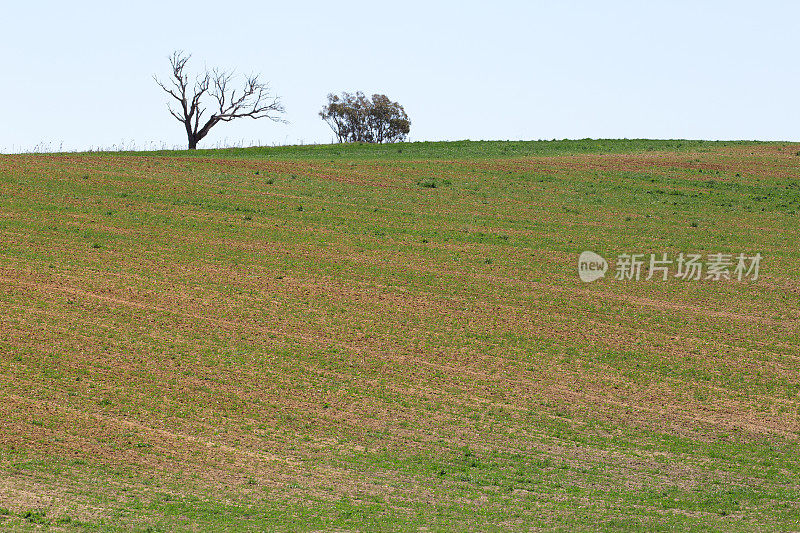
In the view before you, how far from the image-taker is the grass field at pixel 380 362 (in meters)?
14.3

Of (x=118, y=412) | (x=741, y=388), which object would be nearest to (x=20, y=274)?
(x=118, y=412)

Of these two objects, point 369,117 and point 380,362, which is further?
point 369,117

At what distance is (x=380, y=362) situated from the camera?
2108 cm

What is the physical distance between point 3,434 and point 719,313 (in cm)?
1812

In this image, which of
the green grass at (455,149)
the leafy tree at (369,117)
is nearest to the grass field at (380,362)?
the green grass at (455,149)

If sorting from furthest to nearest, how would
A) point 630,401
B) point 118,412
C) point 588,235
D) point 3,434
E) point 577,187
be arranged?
point 577,187, point 588,235, point 630,401, point 118,412, point 3,434

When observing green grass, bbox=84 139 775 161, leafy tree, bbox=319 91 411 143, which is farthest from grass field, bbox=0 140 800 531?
leafy tree, bbox=319 91 411 143

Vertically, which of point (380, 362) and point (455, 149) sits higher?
point (455, 149)

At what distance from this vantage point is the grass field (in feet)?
46.8

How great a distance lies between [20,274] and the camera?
2512cm

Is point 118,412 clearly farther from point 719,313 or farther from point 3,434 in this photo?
point 719,313

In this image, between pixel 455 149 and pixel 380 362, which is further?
pixel 455 149

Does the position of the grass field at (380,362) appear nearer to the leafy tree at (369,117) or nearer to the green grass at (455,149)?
the green grass at (455,149)

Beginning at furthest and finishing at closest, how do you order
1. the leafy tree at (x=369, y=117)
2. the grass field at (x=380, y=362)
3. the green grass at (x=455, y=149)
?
the leafy tree at (x=369, y=117) → the green grass at (x=455, y=149) → the grass field at (x=380, y=362)
